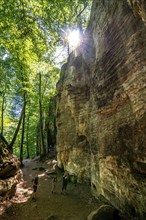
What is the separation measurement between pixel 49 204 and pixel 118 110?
7467 millimetres

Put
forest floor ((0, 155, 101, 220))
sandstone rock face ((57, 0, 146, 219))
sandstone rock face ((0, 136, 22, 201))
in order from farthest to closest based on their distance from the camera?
sandstone rock face ((0, 136, 22, 201)) → forest floor ((0, 155, 101, 220)) → sandstone rock face ((57, 0, 146, 219))

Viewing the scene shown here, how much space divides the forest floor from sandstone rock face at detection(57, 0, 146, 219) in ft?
3.33

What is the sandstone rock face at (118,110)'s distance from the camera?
7777 mm

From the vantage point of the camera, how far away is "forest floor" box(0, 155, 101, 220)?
1010 centimetres

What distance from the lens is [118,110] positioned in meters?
9.48

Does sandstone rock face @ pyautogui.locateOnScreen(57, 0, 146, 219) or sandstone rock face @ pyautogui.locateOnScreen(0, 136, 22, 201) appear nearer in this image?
sandstone rock face @ pyautogui.locateOnScreen(57, 0, 146, 219)

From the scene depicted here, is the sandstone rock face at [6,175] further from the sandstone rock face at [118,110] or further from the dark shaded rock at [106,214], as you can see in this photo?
the dark shaded rock at [106,214]

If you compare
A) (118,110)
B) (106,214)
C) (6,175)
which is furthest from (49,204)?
(118,110)

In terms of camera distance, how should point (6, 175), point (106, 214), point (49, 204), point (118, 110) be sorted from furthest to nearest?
point (6, 175)
point (49, 204)
point (118, 110)
point (106, 214)

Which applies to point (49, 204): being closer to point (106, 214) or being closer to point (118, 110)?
point (106, 214)

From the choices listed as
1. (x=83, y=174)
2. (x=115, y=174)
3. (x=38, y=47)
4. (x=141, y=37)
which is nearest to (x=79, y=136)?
(x=83, y=174)

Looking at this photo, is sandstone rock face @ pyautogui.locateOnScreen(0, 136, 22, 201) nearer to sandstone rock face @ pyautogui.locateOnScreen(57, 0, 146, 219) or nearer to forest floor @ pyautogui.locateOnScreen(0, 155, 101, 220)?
forest floor @ pyautogui.locateOnScreen(0, 155, 101, 220)

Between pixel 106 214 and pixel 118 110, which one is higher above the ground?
pixel 118 110

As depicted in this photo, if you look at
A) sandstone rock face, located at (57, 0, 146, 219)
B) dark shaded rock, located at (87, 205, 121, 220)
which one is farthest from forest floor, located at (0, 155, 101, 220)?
dark shaded rock, located at (87, 205, 121, 220)
